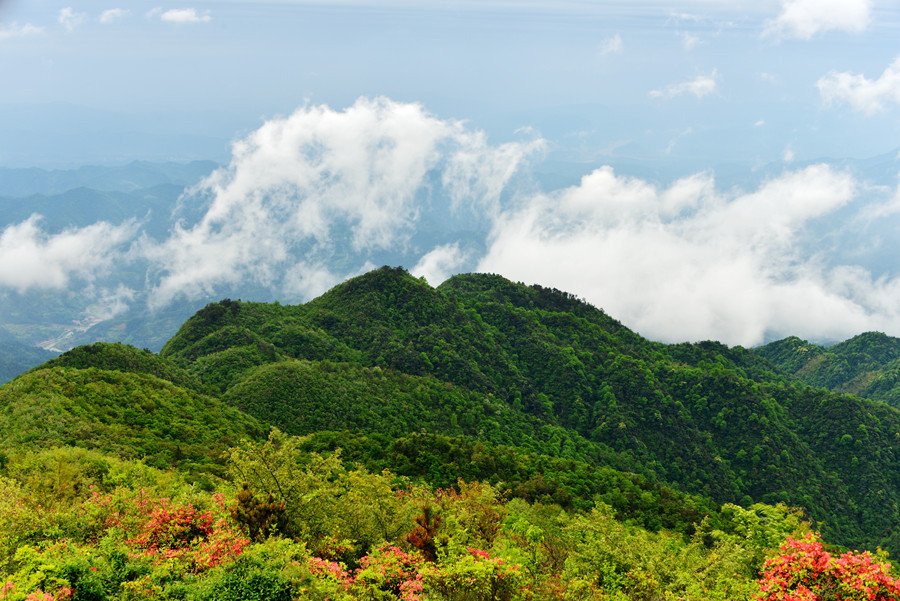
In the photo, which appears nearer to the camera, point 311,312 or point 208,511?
point 208,511

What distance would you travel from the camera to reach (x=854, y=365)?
13000cm

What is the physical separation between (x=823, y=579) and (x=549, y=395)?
253ft

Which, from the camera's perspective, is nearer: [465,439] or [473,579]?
[473,579]

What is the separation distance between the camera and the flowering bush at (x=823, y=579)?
1733 centimetres

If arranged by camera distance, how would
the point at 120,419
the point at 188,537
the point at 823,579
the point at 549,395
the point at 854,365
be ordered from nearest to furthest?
the point at 823,579 → the point at 188,537 → the point at 120,419 → the point at 549,395 → the point at 854,365

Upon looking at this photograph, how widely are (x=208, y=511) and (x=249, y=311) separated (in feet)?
247

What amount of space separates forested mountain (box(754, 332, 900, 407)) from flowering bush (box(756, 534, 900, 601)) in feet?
401

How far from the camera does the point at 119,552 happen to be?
18859mm

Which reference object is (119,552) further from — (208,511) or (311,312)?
(311,312)

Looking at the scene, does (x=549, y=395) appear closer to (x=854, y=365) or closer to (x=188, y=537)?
(x=188, y=537)

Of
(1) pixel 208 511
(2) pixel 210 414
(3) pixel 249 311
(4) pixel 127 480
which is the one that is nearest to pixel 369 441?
(2) pixel 210 414

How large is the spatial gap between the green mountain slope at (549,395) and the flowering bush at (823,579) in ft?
177

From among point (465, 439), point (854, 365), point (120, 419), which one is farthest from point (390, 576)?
point (854, 365)

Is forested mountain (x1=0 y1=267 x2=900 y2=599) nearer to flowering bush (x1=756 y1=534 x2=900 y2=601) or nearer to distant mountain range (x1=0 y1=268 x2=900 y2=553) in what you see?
distant mountain range (x1=0 y1=268 x2=900 y2=553)
